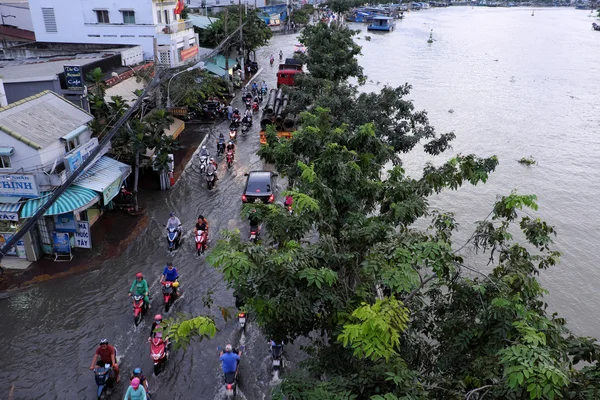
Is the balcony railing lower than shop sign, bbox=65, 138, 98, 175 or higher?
higher

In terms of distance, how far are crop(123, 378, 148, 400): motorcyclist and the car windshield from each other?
1025cm

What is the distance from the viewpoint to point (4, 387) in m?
10.1

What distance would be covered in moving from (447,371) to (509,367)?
2053 mm

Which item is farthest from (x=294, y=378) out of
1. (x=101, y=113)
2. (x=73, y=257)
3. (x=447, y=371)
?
(x=101, y=113)

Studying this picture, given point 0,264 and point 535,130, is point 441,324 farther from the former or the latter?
point 535,130

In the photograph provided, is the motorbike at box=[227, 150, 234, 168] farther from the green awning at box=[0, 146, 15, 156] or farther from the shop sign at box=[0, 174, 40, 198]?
the green awning at box=[0, 146, 15, 156]

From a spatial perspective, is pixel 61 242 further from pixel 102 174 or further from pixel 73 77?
pixel 73 77

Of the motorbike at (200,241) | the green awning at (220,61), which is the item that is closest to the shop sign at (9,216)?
the motorbike at (200,241)

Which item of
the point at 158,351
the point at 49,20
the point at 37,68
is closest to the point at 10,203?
the point at 158,351

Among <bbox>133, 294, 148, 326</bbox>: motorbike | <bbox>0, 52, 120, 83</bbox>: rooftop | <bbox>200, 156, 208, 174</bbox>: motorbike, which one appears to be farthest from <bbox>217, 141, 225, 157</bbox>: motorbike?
<bbox>133, 294, 148, 326</bbox>: motorbike

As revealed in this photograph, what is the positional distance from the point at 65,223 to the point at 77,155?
7.44 feet

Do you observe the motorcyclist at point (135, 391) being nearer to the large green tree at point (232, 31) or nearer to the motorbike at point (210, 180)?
the motorbike at point (210, 180)

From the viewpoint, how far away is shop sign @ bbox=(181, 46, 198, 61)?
108ft

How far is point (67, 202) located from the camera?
14.3 metres
